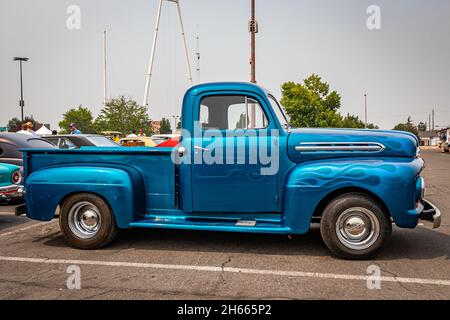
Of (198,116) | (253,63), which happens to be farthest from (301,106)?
(198,116)

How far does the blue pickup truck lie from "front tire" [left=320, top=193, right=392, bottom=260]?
0.01 meters

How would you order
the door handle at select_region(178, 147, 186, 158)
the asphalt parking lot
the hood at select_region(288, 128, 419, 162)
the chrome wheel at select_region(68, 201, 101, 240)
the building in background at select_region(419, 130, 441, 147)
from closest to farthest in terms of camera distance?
the asphalt parking lot, the hood at select_region(288, 128, 419, 162), the door handle at select_region(178, 147, 186, 158), the chrome wheel at select_region(68, 201, 101, 240), the building in background at select_region(419, 130, 441, 147)

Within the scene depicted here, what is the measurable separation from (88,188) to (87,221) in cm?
50

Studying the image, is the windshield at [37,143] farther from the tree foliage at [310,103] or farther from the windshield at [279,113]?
the tree foliage at [310,103]

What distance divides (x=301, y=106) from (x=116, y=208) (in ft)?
185

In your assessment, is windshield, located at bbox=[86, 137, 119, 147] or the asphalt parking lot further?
windshield, located at bbox=[86, 137, 119, 147]

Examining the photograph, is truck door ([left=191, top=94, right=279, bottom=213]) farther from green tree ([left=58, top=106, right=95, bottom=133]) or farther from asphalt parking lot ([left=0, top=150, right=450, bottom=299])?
green tree ([left=58, top=106, right=95, bottom=133])

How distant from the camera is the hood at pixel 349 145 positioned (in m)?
4.55

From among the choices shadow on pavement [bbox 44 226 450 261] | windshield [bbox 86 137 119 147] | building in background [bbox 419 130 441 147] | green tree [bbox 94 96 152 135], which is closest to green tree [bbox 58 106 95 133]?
green tree [bbox 94 96 152 135]

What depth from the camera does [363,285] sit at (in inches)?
148

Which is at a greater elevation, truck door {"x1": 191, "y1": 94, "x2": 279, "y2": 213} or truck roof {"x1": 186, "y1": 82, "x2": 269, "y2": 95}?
truck roof {"x1": 186, "y1": 82, "x2": 269, "y2": 95}

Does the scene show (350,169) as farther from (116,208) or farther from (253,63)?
(253,63)

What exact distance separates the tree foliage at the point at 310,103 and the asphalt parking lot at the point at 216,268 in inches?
2053

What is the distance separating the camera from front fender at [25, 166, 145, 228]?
15.8 ft
